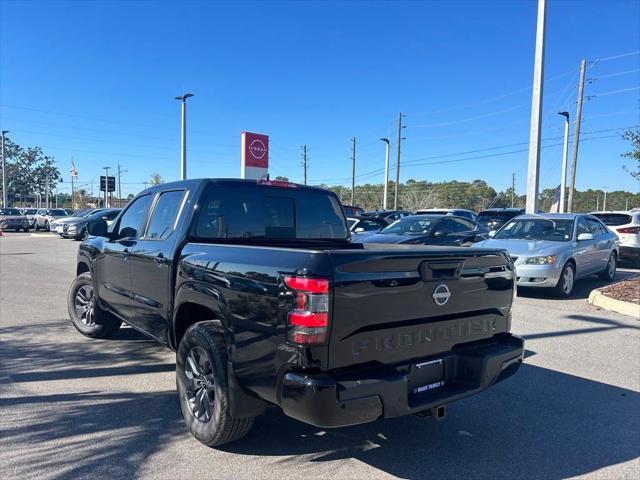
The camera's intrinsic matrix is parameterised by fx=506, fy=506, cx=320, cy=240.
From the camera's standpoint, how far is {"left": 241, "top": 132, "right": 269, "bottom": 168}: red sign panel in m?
14.9

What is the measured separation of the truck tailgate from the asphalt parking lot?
2.72ft

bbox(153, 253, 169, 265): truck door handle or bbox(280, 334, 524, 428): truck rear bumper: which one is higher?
bbox(153, 253, 169, 265): truck door handle

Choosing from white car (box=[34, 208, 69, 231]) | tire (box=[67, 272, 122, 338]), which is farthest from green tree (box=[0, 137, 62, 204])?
tire (box=[67, 272, 122, 338])

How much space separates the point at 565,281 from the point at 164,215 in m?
7.87

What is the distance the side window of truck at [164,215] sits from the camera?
14.7 ft

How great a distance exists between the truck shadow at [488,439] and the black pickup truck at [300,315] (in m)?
0.41

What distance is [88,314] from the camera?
6570mm

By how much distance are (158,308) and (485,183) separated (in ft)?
286

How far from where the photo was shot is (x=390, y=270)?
3.02 metres

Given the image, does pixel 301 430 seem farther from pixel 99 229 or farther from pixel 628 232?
pixel 628 232

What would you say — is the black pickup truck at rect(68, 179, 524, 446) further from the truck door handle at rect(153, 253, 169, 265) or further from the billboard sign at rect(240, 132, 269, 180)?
the billboard sign at rect(240, 132, 269, 180)

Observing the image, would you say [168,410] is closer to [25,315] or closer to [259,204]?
[259,204]

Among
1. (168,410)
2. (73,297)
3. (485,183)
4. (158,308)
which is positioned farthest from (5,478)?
(485,183)

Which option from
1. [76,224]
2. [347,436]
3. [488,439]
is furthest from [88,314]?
[76,224]
